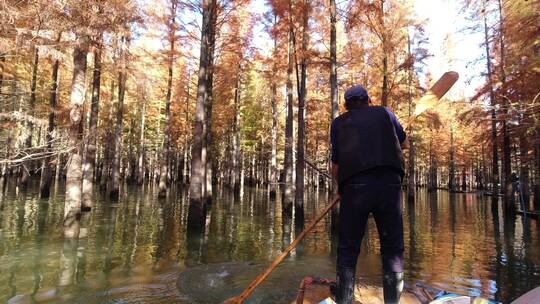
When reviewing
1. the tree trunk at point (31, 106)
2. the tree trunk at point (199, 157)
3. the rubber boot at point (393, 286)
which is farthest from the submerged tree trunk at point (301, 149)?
the rubber boot at point (393, 286)

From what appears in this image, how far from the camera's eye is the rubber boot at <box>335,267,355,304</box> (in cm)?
306

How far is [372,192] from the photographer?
2961 millimetres

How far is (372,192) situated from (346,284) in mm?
831

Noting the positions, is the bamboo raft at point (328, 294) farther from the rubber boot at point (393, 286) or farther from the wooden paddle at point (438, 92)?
the wooden paddle at point (438, 92)

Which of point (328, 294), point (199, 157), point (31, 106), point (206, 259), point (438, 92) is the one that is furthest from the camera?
point (31, 106)

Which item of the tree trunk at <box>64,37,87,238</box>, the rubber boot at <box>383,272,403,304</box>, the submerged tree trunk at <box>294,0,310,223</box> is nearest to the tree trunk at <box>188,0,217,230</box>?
the tree trunk at <box>64,37,87,238</box>

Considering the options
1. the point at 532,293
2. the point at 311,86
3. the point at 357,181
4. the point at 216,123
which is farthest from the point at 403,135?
the point at 216,123

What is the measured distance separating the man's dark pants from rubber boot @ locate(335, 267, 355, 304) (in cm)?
5

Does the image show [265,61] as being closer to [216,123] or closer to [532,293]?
[216,123]

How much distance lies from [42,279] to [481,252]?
9.04 m

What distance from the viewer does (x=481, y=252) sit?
8.45 metres

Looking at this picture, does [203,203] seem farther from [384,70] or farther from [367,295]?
[384,70]

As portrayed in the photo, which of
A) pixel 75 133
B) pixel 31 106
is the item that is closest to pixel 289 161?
pixel 75 133

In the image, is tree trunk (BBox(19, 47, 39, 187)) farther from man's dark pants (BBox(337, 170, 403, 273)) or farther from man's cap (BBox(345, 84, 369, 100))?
man's dark pants (BBox(337, 170, 403, 273))
